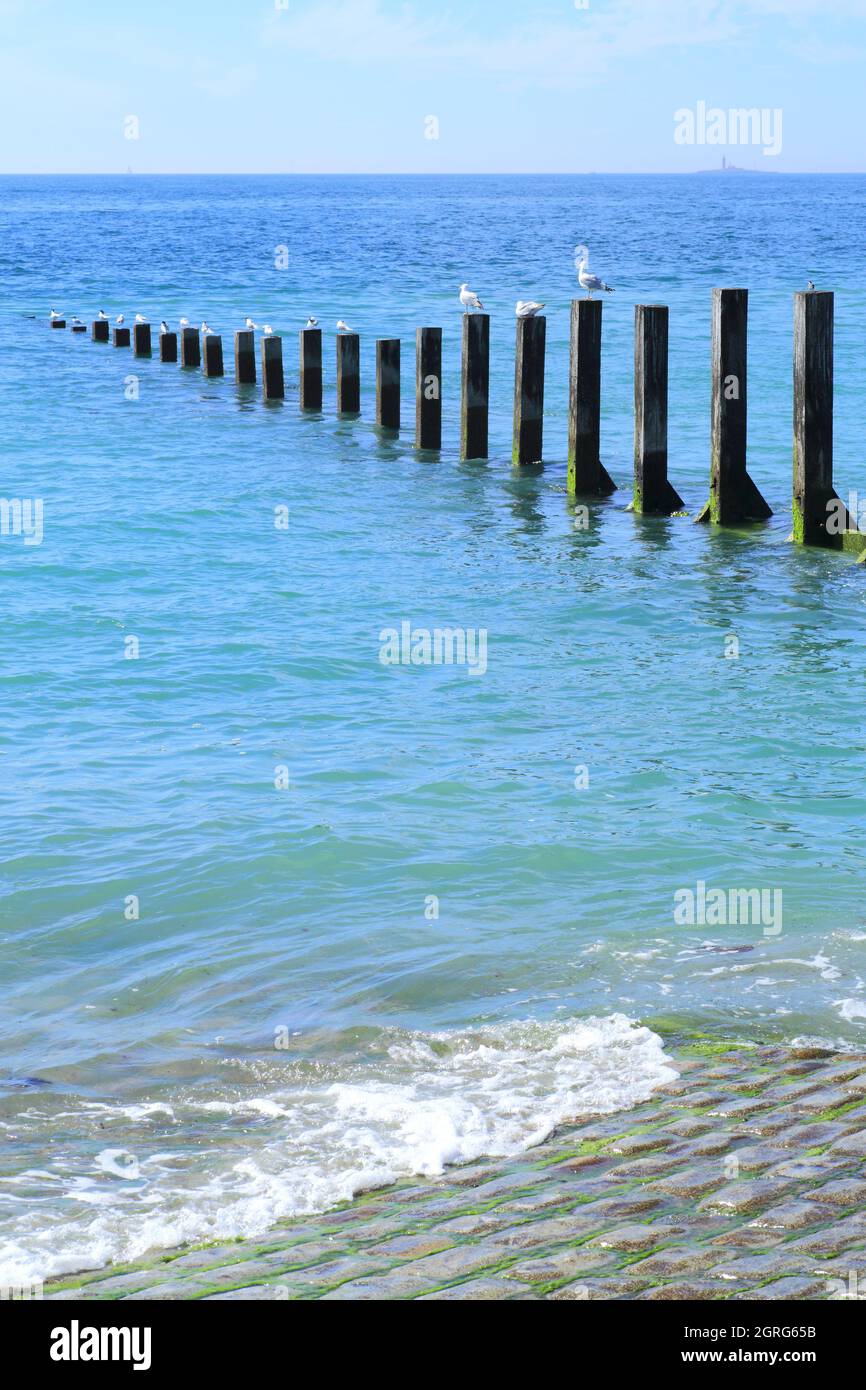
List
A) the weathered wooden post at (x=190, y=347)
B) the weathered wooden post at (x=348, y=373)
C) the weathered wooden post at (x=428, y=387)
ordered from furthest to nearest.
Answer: the weathered wooden post at (x=190, y=347), the weathered wooden post at (x=348, y=373), the weathered wooden post at (x=428, y=387)

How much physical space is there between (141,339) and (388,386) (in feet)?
38.6

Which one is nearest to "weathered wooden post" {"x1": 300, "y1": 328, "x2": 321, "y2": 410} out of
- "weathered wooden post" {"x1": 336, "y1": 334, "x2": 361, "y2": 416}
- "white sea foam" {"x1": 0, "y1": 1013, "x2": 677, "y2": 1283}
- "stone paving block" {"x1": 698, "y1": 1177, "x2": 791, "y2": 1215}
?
"weathered wooden post" {"x1": 336, "y1": 334, "x2": 361, "y2": 416}

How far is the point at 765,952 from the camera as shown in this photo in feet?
24.8

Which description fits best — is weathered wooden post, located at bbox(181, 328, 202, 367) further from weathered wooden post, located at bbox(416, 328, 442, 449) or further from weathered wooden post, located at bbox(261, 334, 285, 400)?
weathered wooden post, located at bbox(416, 328, 442, 449)

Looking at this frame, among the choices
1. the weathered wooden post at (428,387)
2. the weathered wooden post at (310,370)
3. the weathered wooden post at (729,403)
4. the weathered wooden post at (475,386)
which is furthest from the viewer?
the weathered wooden post at (310,370)

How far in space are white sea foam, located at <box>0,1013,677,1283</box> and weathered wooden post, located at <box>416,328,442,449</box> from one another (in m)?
14.2

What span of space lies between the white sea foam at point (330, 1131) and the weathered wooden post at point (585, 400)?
11.4m

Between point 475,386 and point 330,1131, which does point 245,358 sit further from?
point 330,1131

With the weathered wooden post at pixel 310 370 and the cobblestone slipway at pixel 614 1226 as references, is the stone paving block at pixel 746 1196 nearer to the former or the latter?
the cobblestone slipway at pixel 614 1226

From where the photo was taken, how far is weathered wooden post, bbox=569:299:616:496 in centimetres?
1703

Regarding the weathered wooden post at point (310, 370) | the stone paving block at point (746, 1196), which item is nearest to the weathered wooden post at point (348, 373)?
the weathered wooden post at point (310, 370)

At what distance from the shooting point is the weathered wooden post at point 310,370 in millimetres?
25219
